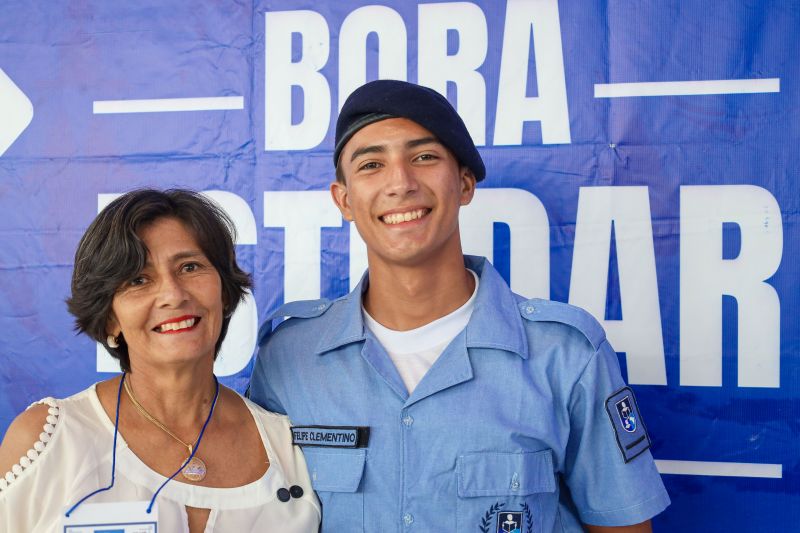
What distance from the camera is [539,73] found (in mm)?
2018

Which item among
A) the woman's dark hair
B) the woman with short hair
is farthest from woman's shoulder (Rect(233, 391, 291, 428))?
the woman's dark hair

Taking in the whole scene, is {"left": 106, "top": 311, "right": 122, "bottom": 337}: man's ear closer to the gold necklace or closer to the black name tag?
the gold necklace

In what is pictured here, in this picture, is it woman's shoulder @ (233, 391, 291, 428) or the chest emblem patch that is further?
woman's shoulder @ (233, 391, 291, 428)

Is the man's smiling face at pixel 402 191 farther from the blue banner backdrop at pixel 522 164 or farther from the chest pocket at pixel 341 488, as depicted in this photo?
the blue banner backdrop at pixel 522 164

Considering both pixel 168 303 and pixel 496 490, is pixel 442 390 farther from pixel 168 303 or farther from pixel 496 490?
pixel 168 303

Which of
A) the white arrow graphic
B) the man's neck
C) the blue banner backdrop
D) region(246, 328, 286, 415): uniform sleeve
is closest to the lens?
the man's neck

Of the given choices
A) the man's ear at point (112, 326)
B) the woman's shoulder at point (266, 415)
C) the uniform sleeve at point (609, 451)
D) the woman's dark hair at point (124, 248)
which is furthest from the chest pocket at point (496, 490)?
the man's ear at point (112, 326)

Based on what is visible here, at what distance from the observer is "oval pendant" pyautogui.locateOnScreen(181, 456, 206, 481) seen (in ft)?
4.43

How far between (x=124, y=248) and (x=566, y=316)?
2.85 feet

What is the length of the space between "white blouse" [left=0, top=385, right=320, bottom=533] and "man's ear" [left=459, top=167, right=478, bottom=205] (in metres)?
0.68

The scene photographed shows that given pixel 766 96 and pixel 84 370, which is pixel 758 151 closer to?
pixel 766 96

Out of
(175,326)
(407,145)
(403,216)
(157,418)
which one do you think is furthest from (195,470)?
(407,145)

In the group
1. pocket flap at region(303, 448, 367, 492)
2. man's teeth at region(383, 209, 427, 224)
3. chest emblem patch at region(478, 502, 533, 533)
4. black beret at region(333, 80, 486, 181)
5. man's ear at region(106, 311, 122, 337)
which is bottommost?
chest emblem patch at region(478, 502, 533, 533)

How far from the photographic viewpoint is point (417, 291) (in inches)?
60.8
